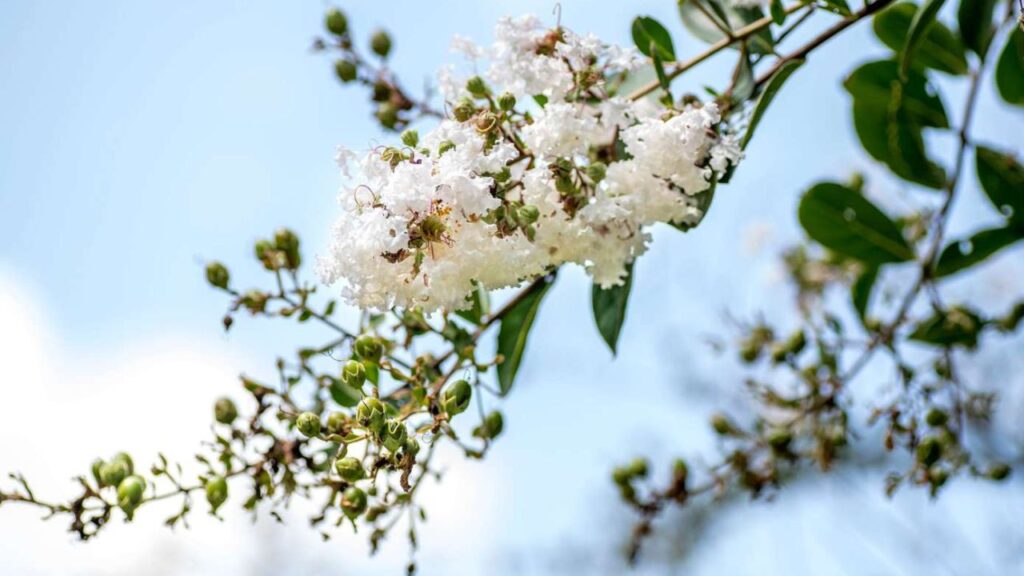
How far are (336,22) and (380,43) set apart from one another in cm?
9

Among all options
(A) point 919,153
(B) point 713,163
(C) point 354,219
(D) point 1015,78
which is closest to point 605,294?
(B) point 713,163

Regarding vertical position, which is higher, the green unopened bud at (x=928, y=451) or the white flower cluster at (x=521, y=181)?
the white flower cluster at (x=521, y=181)

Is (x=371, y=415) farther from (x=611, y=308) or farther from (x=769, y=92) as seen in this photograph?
(x=769, y=92)

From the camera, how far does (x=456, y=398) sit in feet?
4.00

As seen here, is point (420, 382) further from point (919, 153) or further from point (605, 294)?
point (919, 153)

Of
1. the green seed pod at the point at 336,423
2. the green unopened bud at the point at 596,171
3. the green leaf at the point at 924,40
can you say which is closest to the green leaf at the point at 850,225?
the green leaf at the point at 924,40

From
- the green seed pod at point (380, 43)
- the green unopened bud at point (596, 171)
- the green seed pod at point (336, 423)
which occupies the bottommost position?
the green seed pod at point (336, 423)

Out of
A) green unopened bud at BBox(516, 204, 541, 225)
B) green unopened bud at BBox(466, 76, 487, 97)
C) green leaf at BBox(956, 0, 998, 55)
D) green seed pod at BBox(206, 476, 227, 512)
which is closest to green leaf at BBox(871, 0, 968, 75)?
A: green leaf at BBox(956, 0, 998, 55)

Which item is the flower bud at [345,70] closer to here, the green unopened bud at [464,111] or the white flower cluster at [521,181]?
the white flower cluster at [521,181]

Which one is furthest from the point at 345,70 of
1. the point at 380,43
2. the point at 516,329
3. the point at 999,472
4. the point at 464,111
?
the point at 999,472

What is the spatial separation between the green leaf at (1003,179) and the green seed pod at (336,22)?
4.20ft

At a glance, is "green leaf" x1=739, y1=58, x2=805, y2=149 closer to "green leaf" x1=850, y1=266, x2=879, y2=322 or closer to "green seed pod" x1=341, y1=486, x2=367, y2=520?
"green seed pod" x1=341, y1=486, x2=367, y2=520

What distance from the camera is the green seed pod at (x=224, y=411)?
1378mm

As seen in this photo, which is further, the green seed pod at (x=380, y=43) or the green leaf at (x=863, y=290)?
the green leaf at (x=863, y=290)
